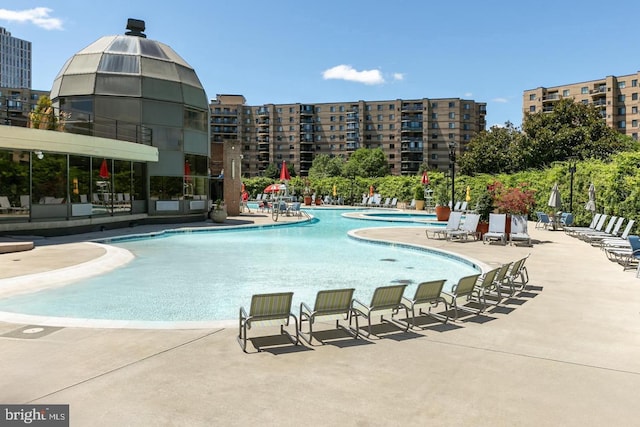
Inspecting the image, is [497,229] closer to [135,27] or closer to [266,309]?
[266,309]

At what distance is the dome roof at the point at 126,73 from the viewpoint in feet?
77.9

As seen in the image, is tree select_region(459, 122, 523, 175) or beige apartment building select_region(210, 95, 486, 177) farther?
beige apartment building select_region(210, 95, 486, 177)

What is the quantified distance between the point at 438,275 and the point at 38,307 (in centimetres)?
919

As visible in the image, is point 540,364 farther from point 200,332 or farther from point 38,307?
point 38,307

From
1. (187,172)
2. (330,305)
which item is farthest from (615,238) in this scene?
(187,172)

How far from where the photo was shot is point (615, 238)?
15328mm

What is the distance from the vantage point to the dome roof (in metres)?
23.7

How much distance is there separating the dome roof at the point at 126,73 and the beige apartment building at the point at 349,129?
8516cm

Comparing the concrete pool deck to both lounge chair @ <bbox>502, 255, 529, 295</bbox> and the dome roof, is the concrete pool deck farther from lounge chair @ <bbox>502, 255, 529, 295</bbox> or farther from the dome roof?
the dome roof

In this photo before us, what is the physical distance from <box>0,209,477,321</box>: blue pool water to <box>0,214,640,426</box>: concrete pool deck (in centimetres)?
208

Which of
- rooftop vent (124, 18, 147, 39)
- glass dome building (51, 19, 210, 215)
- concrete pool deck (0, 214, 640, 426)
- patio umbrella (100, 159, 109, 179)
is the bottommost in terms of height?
concrete pool deck (0, 214, 640, 426)

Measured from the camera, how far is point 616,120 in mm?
93688

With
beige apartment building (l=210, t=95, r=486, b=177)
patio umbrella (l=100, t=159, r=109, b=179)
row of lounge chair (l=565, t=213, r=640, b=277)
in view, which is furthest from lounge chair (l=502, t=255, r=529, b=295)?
beige apartment building (l=210, t=95, r=486, b=177)

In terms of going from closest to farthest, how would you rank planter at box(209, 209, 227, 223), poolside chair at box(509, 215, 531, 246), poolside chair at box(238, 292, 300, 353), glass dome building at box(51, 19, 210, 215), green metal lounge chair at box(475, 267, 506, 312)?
1. poolside chair at box(238, 292, 300, 353)
2. green metal lounge chair at box(475, 267, 506, 312)
3. poolside chair at box(509, 215, 531, 246)
4. glass dome building at box(51, 19, 210, 215)
5. planter at box(209, 209, 227, 223)
